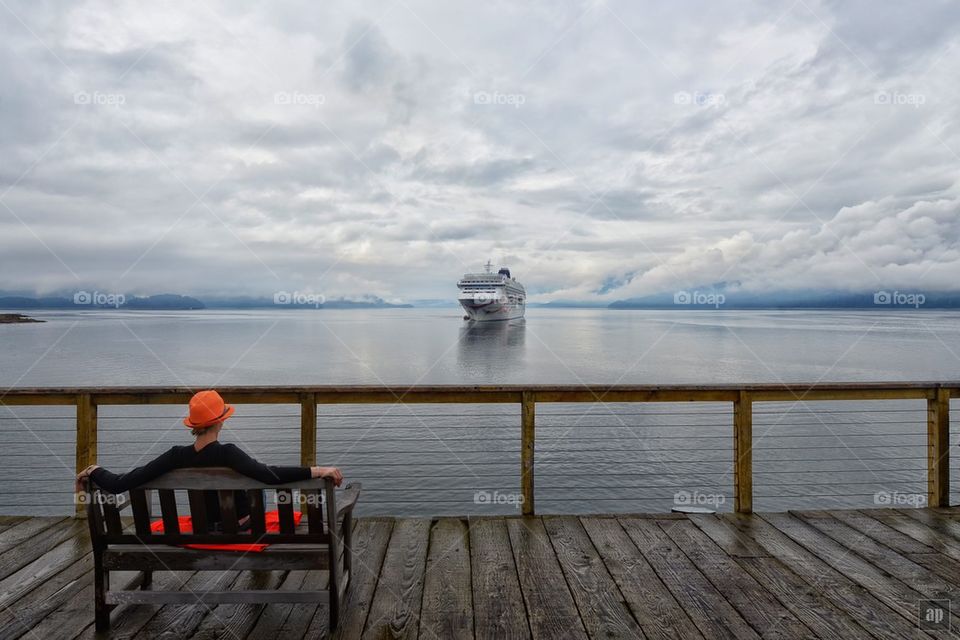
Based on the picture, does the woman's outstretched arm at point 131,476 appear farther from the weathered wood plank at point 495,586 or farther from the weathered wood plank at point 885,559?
the weathered wood plank at point 885,559

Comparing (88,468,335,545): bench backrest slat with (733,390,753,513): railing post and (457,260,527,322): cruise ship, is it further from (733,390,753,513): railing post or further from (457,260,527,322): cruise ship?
(457,260,527,322): cruise ship

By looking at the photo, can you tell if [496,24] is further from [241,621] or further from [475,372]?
[475,372]

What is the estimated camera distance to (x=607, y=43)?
46.8ft

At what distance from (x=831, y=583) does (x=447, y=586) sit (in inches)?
88.0

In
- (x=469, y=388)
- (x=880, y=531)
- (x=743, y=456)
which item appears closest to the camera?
(x=880, y=531)

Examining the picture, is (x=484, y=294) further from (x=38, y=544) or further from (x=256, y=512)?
(x=256, y=512)

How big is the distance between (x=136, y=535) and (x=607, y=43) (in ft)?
50.9

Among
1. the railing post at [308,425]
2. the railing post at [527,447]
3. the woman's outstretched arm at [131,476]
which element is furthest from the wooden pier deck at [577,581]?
the woman's outstretched arm at [131,476]

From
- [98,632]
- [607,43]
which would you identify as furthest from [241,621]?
[607,43]

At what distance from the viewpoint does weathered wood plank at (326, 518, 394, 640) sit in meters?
2.55

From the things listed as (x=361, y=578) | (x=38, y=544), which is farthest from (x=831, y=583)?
(x=38, y=544)

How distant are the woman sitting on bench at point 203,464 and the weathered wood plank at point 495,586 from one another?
1.06 m

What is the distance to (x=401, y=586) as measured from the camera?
9.81ft

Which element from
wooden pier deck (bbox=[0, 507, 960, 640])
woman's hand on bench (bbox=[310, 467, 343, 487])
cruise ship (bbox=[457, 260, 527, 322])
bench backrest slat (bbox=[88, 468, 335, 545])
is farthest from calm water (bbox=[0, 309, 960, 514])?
cruise ship (bbox=[457, 260, 527, 322])
